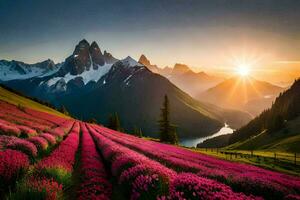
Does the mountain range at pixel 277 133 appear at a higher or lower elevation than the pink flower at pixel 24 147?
higher

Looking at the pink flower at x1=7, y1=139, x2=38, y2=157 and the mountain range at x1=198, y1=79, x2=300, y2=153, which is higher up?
the mountain range at x1=198, y1=79, x2=300, y2=153

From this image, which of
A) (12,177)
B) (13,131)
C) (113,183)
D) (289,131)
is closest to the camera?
(12,177)

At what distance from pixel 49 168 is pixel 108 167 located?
8816 millimetres

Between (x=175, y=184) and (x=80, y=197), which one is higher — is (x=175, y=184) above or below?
above

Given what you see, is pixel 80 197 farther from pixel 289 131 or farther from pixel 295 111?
pixel 295 111

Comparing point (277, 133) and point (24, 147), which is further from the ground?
point (277, 133)

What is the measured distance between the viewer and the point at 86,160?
1942 centimetres

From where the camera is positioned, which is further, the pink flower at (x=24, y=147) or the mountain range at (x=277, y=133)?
the mountain range at (x=277, y=133)

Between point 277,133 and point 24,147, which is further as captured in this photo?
point 277,133

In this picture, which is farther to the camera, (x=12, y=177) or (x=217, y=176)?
(x=217, y=176)

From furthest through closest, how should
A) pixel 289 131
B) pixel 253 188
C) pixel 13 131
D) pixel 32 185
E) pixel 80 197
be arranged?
pixel 289 131
pixel 13 131
pixel 253 188
pixel 80 197
pixel 32 185

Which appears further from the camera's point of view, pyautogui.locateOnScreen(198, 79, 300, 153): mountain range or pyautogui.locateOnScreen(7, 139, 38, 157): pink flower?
pyautogui.locateOnScreen(198, 79, 300, 153): mountain range

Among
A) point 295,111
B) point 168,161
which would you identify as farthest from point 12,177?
point 295,111

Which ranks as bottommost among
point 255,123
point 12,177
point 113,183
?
point 113,183
